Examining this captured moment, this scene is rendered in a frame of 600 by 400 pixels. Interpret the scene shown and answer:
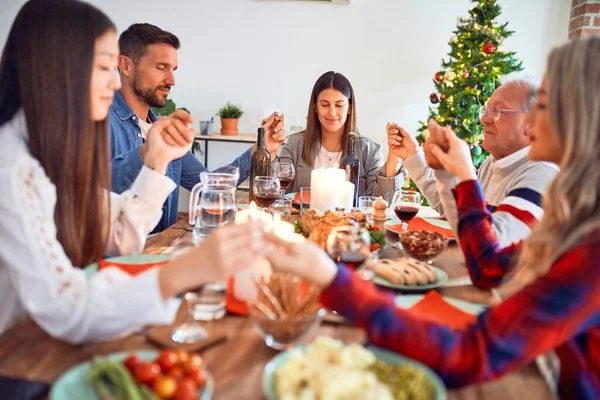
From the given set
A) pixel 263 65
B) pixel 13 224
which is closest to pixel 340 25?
pixel 263 65

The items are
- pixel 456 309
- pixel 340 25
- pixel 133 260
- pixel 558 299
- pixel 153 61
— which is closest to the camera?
pixel 558 299

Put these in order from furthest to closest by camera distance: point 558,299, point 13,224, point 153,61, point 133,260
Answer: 1. point 153,61
2. point 133,260
3. point 13,224
4. point 558,299

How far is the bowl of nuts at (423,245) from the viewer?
1471mm

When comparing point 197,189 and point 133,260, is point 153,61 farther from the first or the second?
point 133,260

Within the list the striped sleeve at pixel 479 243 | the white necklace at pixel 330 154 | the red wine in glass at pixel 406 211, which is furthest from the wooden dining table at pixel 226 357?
the white necklace at pixel 330 154

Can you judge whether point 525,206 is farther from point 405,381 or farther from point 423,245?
point 405,381

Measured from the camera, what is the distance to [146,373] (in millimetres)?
768

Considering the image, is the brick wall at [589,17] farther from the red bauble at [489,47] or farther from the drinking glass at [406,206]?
the drinking glass at [406,206]

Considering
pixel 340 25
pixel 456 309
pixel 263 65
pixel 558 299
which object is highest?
pixel 340 25

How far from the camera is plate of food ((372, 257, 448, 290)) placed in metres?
1.28

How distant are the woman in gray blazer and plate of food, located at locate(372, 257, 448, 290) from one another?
165cm

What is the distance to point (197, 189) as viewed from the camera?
1644 millimetres

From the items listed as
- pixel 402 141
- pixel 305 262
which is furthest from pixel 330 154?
pixel 305 262

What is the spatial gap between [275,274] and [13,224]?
51cm
